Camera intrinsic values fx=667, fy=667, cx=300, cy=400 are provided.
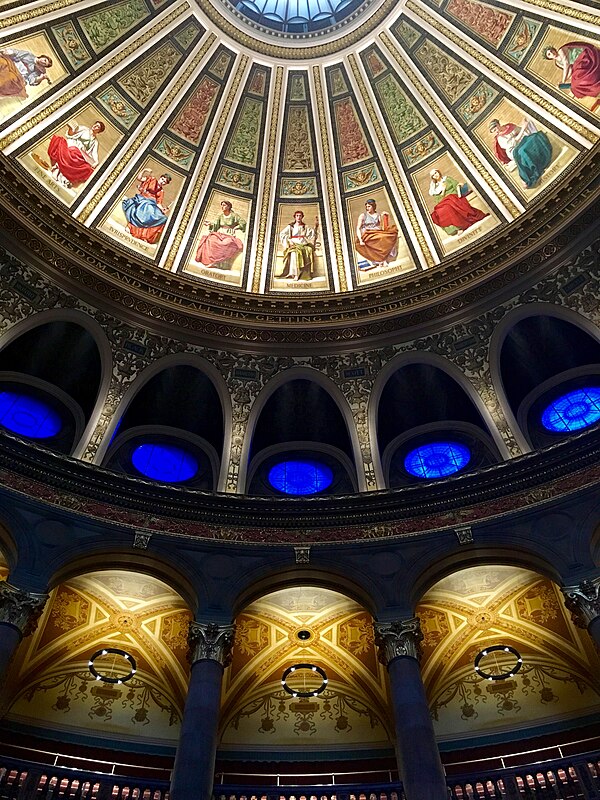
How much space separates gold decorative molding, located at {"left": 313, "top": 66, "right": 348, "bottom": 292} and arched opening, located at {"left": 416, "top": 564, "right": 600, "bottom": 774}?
11189mm

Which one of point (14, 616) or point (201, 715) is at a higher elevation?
point (14, 616)

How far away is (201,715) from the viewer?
12.6 metres

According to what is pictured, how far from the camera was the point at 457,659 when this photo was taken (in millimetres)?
17797

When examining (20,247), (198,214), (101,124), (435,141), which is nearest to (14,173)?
(20,247)

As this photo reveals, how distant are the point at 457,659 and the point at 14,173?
1783 cm

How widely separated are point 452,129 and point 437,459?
1178cm

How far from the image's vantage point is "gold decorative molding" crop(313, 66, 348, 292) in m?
23.7

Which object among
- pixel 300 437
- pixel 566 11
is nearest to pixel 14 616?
pixel 300 437

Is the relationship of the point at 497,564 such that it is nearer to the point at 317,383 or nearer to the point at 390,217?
the point at 317,383

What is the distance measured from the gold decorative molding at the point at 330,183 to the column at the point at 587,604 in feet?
42.9

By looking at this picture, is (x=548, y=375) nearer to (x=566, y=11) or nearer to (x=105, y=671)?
(x=566, y=11)

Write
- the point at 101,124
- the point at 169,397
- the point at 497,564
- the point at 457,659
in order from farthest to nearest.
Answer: the point at 101,124 < the point at 169,397 < the point at 457,659 < the point at 497,564

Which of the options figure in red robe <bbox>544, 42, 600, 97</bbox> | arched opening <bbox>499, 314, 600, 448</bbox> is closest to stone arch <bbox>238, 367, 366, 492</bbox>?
arched opening <bbox>499, 314, 600, 448</bbox>

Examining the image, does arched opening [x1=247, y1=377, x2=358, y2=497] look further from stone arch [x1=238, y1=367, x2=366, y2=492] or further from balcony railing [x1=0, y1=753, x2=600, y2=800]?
balcony railing [x1=0, y1=753, x2=600, y2=800]
